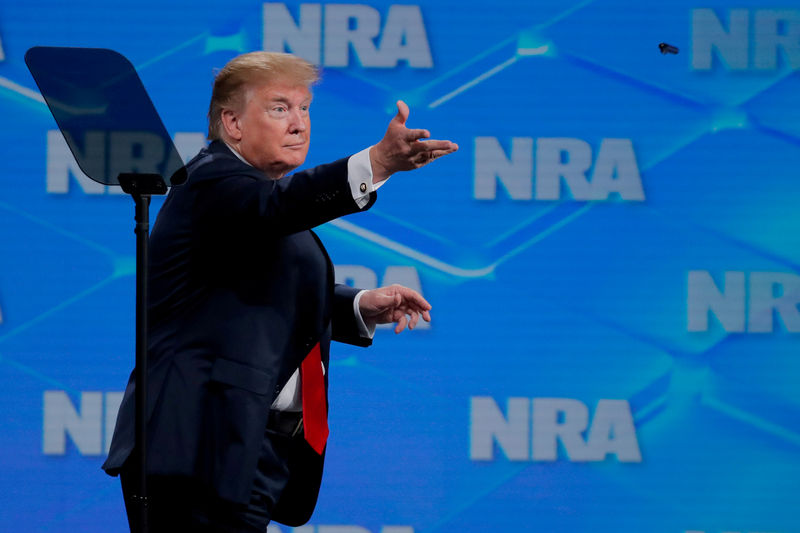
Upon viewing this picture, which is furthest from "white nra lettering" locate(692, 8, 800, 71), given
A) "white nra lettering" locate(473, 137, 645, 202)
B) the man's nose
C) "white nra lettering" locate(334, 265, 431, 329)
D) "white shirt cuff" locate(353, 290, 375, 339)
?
the man's nose

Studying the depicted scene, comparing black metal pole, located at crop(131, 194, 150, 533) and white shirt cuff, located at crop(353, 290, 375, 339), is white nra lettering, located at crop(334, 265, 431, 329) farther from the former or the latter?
black metal pole, located at crop(131, 194, 150, 533)

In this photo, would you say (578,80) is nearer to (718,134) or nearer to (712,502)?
(718,134)

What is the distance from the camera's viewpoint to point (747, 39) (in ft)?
10.2

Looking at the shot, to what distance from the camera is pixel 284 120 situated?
1819 mm

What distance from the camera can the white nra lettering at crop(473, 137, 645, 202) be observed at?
10.0 feet

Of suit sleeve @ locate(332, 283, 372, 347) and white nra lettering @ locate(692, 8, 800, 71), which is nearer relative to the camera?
suit sleeve @ locate(332, 283, 372, 347)

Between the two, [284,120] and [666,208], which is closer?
[284,120]

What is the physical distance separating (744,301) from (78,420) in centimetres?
200

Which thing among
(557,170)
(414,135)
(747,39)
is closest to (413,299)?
(414,135)

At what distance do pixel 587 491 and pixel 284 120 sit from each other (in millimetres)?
1726

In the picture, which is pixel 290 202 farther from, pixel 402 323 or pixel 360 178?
pixel 402 323

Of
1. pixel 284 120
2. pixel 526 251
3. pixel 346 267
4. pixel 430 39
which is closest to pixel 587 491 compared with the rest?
pixel 526 251

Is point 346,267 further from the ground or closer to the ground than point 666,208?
closer to the ground

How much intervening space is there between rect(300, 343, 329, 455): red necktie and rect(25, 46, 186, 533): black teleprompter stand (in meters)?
0.40
